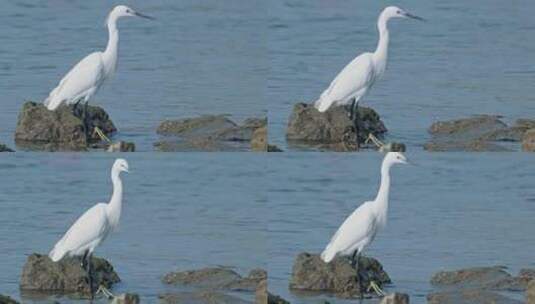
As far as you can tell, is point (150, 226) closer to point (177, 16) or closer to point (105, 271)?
point (105, 271)

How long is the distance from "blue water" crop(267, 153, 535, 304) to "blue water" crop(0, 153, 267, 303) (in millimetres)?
246

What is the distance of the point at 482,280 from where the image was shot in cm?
1969

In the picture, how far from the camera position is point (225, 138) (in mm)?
20359

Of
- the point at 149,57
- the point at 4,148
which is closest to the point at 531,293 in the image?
the point at 4,148

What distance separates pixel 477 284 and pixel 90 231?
262 centimetres

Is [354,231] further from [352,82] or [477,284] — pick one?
[352,82]

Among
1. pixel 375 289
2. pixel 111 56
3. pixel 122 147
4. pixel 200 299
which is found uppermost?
pixel 111 56

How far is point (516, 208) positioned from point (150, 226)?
260 centimetres

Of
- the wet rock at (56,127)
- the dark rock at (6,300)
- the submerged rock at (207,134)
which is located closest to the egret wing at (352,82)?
the submerged rock at (207,134)

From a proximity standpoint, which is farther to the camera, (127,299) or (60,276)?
(60,276)

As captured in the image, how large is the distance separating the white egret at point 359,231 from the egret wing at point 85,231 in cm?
150

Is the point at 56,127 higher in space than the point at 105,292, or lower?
higher

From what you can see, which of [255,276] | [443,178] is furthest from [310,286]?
[443,178]

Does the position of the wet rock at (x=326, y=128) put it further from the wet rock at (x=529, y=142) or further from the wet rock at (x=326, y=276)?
the wet rock at (x=529, y=142)
